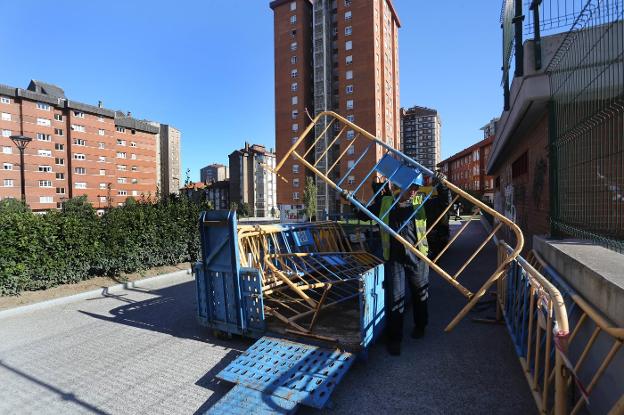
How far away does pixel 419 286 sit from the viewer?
4.44 meters

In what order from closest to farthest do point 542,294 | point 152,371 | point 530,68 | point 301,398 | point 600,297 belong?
1. point 600,297
2. point 542,294
3. point 301,398
4. point 152,371
5. point 530,68

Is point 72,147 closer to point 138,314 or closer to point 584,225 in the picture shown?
point 138,314

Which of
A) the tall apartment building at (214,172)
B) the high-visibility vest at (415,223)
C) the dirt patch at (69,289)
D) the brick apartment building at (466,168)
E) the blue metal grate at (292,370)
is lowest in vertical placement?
the dirt patch at (69,289)

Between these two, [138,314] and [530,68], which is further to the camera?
[138,314]

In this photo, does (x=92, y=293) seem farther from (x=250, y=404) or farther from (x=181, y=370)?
(x=250, y=404)

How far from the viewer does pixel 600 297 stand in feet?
7.99

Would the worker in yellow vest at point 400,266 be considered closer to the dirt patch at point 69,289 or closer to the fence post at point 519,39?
the fence post at point 519,39

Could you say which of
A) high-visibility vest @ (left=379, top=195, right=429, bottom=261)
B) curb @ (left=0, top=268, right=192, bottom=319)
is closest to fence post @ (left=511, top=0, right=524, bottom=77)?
high-visibility vest @ (left=379, top=195, right=429, bottom=261)

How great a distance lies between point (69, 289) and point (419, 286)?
23.5 ft

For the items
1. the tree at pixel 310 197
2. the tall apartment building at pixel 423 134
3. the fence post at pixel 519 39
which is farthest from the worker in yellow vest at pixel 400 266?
the tall apartment building at pixel 423 134

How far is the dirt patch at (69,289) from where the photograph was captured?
6.65 metres

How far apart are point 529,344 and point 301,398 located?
203cm

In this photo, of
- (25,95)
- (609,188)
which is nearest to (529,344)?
(609,188)

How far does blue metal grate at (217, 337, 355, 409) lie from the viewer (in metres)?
3.07
